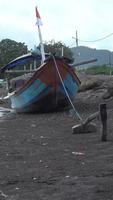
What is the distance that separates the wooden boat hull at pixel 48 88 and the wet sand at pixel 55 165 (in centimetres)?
651

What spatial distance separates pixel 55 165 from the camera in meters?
9.45

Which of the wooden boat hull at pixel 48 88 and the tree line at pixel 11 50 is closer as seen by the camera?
the wooden boat hull at pixel 48 88

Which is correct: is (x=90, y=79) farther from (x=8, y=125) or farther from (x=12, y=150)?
(x=12, y=150)

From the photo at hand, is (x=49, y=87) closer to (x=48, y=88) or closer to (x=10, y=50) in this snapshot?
(x=48, y=88)

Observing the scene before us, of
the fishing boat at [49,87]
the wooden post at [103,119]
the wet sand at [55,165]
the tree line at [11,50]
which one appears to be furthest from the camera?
the tree line at [11,50]

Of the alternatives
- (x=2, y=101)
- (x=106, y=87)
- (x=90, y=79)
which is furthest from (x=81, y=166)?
(x=2, y=101)

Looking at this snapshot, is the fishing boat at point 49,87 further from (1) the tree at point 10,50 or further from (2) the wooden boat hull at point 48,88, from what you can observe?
(1) the tree at point 10,50

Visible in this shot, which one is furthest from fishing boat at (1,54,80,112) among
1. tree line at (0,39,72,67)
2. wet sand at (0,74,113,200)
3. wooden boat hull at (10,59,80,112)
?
tree line at (0,39,72,67)

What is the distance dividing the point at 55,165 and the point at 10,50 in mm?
70522

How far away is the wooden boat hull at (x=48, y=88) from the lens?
2192cm

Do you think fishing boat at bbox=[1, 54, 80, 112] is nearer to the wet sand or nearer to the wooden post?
the wet sand

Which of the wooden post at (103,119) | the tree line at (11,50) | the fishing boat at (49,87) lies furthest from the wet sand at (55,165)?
the tree line at (11,50)

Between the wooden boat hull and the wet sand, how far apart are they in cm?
651

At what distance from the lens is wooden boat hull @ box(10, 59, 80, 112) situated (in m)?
21.9
